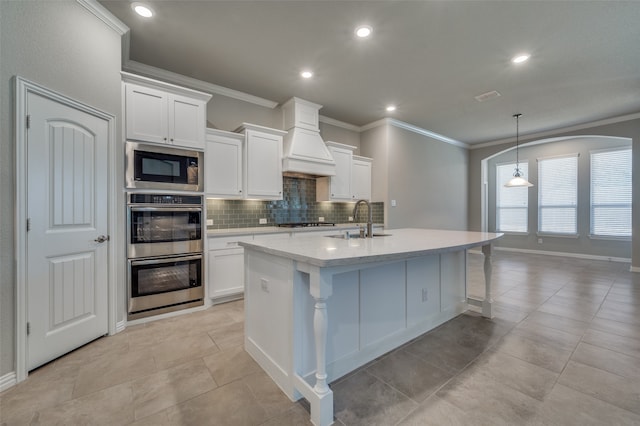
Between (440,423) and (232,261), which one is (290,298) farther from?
(232,261)

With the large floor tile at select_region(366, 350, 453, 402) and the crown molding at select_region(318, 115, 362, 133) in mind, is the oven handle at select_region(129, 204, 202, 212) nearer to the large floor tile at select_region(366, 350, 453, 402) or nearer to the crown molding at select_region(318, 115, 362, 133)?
the large floor tile at select_region(366, 350, 453, 402)

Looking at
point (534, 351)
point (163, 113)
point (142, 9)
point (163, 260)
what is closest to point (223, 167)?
point (163, 113)

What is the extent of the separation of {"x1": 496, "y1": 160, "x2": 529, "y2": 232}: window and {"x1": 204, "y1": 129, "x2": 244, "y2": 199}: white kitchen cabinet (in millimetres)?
7193

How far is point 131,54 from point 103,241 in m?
2.14

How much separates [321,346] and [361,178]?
3993mm

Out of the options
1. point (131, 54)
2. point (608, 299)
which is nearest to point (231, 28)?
point (131, 54)

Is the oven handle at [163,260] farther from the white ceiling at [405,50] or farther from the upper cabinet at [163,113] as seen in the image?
the white ceiling at [405,50]

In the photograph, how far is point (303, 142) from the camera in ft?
13.5

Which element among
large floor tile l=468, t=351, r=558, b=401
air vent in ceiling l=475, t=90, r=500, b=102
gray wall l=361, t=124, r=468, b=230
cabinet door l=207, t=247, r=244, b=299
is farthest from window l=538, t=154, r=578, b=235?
cabinet door l=207, t=247, r=244, b=299

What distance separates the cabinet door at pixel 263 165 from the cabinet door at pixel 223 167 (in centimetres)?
12

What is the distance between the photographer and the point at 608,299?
3307mm

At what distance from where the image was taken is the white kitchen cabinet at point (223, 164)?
3326mm

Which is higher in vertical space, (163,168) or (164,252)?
(163,168)

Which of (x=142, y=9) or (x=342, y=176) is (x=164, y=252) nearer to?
(x=142, y=9)
